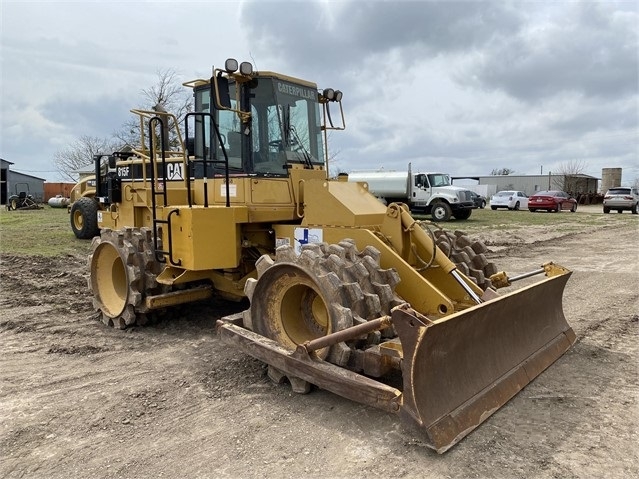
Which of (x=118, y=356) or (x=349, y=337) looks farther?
(x=118, y=356)

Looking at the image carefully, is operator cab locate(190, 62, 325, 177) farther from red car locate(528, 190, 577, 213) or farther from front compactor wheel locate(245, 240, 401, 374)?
red car locate(528, 190, 577, 213)

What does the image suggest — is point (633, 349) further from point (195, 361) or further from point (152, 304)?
point (152, 304)

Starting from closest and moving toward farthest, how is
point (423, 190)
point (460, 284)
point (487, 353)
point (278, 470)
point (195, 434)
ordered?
point (278, 470)
point (195, 434)
point (487, 353)
point (460, 284)
point (423, 190)

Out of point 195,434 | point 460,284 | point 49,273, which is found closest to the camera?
point 195,434

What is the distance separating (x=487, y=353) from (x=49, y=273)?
798 centimetres

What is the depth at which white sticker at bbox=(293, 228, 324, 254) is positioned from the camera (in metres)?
5.22

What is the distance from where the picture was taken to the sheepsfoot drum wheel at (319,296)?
12.8 ft

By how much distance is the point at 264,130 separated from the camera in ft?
18.7

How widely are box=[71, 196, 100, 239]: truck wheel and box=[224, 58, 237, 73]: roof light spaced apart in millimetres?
9804

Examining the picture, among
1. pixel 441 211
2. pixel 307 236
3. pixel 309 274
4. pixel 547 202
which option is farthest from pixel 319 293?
pixel 547 202

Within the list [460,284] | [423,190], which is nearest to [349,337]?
[460,284]

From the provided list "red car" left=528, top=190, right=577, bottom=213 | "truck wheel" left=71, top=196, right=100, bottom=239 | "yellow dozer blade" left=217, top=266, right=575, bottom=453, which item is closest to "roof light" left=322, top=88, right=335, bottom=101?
"yellow dozer blade" left=217, top=266, right=575, bottom=453

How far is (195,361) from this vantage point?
4.89m

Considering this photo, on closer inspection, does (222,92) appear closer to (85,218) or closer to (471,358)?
(471,358)
